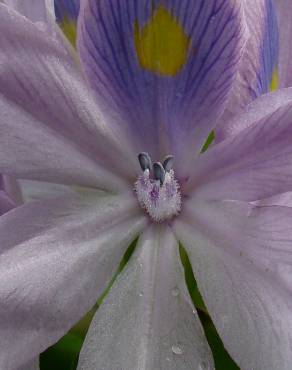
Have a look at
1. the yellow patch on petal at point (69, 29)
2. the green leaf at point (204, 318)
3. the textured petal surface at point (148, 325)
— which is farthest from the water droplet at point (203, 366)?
the yellow patch on petal at point (69, 29)

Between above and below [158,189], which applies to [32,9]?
above

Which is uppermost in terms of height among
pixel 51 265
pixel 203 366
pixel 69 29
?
pixel 69 29

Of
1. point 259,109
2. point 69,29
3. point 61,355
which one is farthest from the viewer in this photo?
point 61,355

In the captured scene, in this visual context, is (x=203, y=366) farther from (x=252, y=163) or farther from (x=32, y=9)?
(x=32, y=9)

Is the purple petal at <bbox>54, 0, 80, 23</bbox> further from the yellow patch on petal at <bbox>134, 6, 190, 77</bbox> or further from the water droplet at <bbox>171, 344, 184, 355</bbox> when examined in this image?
the water droplet at <bbox>171, 344, 184, 355</bbox>

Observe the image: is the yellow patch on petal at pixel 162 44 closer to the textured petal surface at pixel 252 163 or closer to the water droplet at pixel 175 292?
the textured petal surface at pixel 252 163

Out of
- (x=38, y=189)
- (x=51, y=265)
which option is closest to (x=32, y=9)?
(x=38, y=189)
